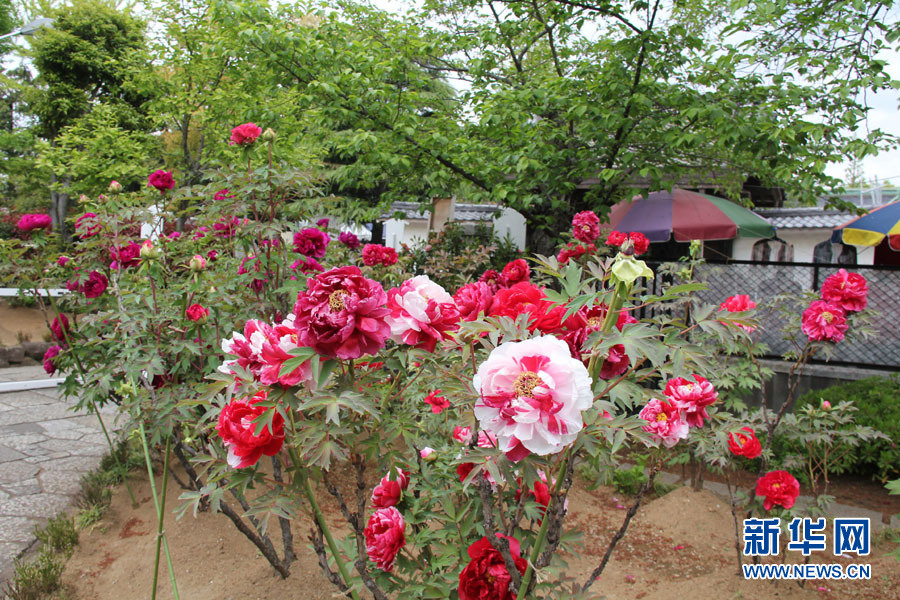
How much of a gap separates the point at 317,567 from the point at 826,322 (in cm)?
247

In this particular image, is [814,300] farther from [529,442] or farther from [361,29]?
[361,29]

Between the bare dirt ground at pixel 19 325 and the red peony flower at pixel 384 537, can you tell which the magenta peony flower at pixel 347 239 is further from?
the bare dirt ground at pixel 19 325

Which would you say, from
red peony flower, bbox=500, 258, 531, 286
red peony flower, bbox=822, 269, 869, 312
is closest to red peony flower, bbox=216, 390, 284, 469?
red peony flower, bbox=500, 258, 531, 286

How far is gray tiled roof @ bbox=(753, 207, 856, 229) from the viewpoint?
32.1 feet

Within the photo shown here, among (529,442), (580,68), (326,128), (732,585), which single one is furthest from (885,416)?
(326,128)

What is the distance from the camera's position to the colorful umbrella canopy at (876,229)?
576cm

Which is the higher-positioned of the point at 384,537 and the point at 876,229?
the point at 876,229

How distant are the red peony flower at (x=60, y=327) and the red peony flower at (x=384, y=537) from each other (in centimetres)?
235

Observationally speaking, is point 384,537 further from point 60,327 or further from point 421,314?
point 60,327

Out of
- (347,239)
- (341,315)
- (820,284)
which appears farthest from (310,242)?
(820,284)

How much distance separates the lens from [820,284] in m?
5.23

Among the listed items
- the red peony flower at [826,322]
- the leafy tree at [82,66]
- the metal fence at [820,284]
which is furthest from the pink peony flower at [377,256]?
the leafy tree at [82,66]

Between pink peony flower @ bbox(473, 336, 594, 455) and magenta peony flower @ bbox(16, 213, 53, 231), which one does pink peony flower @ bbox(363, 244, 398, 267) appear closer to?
magenta peony flower @ bbox(16, 213, 53, 231)

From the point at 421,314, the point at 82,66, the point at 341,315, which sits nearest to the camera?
the point at 341,315
